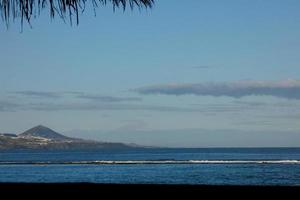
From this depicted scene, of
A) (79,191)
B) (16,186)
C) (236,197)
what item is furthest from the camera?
(16,186)

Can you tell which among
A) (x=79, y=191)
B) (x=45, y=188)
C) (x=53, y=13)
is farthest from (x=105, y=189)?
(x=53, y=13)

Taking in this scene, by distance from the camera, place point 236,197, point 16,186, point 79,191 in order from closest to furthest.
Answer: point 236,197 → point 79,191 → point 16,186

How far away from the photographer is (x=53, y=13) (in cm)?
313

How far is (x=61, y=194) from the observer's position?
10.5 ft

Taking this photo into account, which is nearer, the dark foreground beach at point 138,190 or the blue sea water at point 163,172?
the dark foreground beach at point 138,190

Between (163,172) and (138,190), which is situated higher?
(138,190)

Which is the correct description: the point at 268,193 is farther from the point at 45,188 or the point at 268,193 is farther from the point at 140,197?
the point at 45,188

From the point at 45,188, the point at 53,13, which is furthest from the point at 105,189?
the point at 53,13

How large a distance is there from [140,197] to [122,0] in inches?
43.7

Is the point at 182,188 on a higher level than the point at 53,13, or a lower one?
lower

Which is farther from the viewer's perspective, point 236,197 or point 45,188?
point 45,188

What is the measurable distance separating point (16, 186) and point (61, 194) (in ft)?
1.47

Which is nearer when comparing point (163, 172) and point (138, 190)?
point (138, 190)

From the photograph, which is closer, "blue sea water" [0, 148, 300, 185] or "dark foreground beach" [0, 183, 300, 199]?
"dark foreground beach" [0, 183, 300, 199]
